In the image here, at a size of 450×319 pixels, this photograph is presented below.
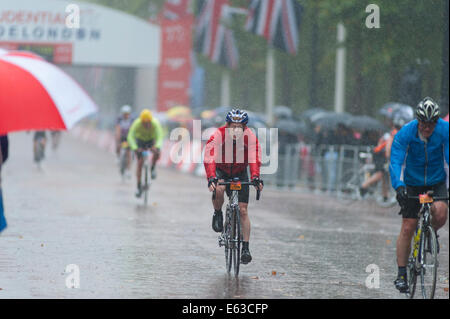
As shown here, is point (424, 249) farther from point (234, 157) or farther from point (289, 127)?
point (289, 127)

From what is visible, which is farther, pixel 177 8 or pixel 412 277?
pixel 177 8

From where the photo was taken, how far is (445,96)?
1905 cm

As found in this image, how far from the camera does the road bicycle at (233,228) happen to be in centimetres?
1066

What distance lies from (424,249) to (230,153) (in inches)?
98.3

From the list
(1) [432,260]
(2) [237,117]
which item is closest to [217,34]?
(2) [237,117]

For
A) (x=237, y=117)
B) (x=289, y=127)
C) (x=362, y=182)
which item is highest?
(x=237, y=117)

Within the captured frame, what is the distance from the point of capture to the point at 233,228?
10.8 metres

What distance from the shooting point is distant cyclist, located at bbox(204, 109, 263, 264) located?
10.6 meters

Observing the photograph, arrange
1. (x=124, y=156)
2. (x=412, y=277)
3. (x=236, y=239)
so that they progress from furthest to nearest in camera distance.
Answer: (x=124, y=156), (x=236, y=239), (x=412, y=277)

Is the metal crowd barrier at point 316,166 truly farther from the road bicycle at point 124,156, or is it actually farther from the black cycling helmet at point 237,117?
the black cycling helmet at point 237,117

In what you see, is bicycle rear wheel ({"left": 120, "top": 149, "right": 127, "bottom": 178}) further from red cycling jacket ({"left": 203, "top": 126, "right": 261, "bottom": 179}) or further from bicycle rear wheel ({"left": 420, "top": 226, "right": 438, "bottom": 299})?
bicycle rear wheel ({"left": 420, "top": 226, "right": 438, "bottom": 299})

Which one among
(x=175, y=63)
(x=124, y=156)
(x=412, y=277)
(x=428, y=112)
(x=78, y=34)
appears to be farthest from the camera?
(x=175, y=63)

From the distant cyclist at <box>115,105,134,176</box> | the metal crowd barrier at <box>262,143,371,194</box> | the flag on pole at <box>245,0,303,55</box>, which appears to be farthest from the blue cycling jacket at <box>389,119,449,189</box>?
the flag on pole at <box>245,0,303,55</box>
